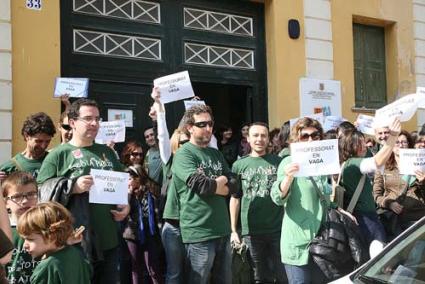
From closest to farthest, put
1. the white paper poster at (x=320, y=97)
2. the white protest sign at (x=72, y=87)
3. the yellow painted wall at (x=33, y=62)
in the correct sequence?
the white protest sign at (x=72, y=87) < the yellow painted wall at (x=33, y=62) < the white paper poster at (x=320, y=97)

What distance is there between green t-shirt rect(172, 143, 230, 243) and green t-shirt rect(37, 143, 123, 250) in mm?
690

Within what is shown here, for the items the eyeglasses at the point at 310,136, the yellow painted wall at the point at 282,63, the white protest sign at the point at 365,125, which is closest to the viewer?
the eyeglasses at the point at 310,136

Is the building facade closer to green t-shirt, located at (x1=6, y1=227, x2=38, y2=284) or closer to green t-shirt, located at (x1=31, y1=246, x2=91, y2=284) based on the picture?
green t-shirt, located at (x1=6, y1=227, x2=38, y2=284)

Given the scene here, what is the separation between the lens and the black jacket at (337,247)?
4395mm

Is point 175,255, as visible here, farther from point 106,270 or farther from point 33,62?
point 33,62

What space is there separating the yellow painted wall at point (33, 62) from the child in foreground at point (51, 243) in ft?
11.4

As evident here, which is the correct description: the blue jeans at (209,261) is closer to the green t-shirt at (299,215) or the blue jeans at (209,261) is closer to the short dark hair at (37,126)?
the green t-shirt at (299,215)

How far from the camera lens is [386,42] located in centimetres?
1080

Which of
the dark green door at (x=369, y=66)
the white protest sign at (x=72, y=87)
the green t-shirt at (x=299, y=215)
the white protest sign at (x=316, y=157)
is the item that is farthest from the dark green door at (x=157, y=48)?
the white protest sign at (x=316, y=157)

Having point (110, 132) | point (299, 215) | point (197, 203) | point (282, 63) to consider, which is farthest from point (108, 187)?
point (282, 63)

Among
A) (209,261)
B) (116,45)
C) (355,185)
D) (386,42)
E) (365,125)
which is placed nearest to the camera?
(209,261)

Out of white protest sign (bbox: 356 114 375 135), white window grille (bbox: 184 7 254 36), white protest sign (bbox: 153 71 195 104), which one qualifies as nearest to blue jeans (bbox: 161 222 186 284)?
white protest sign (bbox: 153 71 195 104)

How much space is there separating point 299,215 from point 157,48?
4232 mm

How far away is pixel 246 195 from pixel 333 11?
5200 millimetres
